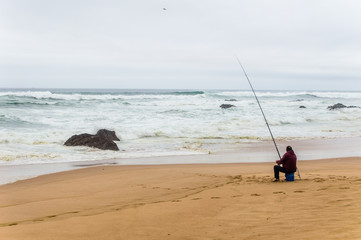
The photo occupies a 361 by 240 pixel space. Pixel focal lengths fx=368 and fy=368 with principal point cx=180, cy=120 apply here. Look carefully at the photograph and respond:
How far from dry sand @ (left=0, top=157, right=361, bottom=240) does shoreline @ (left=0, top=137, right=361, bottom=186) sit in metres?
1.13

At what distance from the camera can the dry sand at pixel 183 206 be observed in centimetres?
456

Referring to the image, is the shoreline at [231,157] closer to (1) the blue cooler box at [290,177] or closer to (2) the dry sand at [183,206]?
(2) the dry sand at [183,206]

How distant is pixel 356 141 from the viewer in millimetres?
16484

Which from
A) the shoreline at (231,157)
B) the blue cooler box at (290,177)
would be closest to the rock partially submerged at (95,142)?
the shoreline at (231,157)

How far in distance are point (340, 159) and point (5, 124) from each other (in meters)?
17.3

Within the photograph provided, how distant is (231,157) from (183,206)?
6.66m

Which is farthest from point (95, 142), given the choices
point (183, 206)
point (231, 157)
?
point (183, 206)

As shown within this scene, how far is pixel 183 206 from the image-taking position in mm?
5867

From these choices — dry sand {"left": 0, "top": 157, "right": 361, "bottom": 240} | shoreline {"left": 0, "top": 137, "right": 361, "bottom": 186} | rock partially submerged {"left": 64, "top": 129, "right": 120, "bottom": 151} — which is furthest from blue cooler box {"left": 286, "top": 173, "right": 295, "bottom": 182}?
rock partially submerged {"left": 64, "top": 129, "right": 120, "bottom": 151}

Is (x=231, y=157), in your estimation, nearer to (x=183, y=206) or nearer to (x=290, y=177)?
(x=290, y=177)

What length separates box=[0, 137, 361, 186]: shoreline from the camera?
9.84 metres

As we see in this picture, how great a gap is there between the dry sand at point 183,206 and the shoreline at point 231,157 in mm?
1134

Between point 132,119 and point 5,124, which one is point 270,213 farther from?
point 132,119

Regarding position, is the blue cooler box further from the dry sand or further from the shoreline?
the shoreline
